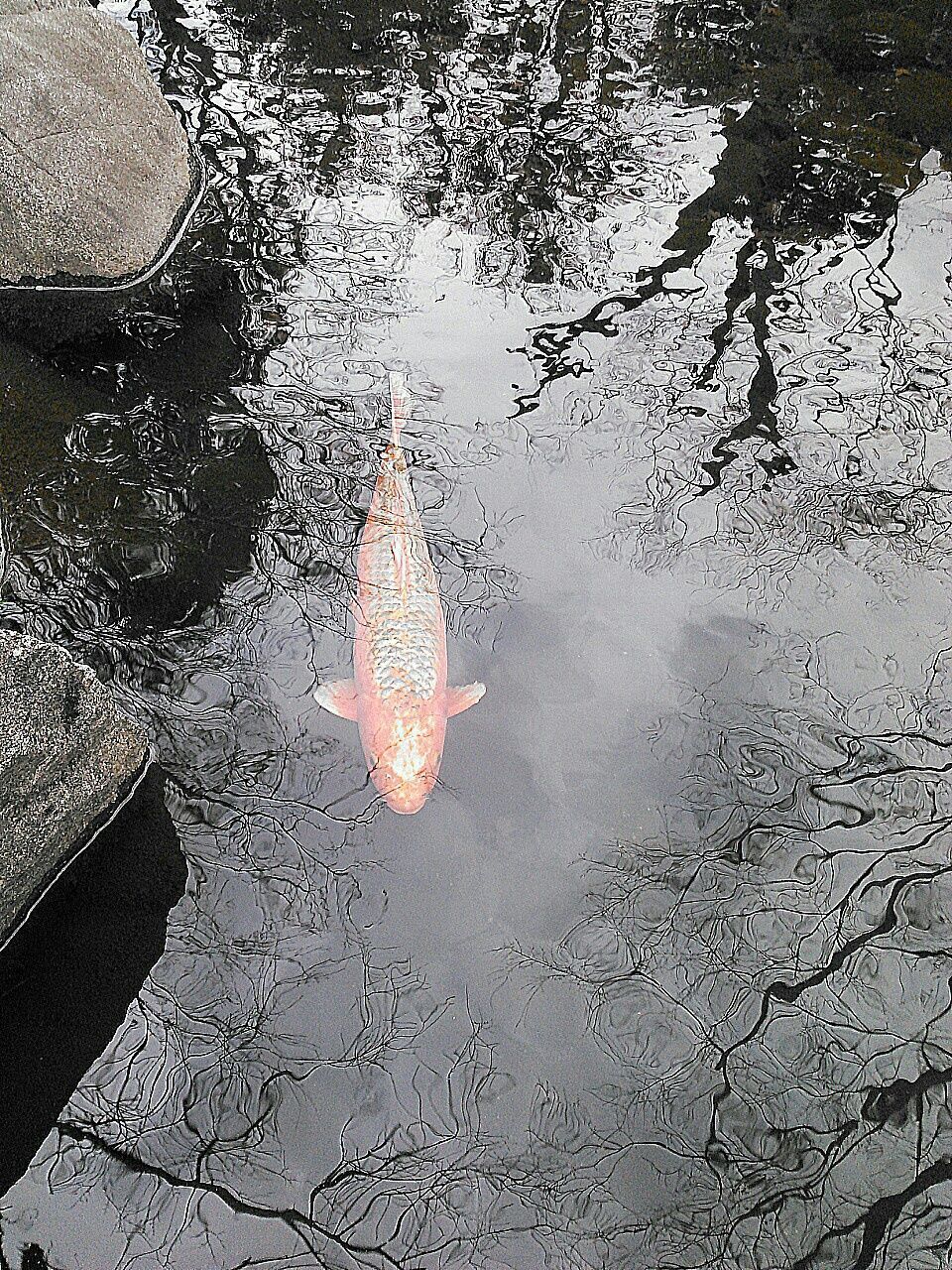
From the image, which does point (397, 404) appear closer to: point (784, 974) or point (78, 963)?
point (78, 963)

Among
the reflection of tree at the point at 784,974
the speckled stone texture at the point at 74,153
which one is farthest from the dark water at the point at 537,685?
the speckled stone texture at the point at 74,153

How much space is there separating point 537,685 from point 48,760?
77.9 inches

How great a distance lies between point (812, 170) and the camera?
7.32 metres

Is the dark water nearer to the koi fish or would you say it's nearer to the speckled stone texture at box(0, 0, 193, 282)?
the koi fish

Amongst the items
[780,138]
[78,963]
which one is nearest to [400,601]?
[78,963]

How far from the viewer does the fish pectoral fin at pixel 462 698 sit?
4.21m

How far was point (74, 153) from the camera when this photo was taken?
5.98 meters

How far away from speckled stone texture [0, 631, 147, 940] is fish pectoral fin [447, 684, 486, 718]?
4.09 feet

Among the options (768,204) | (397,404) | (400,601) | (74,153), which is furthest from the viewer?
(768,204)

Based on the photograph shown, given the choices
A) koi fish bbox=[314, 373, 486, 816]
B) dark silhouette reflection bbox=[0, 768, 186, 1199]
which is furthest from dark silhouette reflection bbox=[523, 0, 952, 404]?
dark silhouette reflection bbox=[0, 768, 186, 1199]

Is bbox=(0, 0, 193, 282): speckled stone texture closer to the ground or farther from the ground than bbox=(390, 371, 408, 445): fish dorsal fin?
farther from the ground

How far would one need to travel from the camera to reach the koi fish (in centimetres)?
400

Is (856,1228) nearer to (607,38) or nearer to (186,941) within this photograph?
(186,941)

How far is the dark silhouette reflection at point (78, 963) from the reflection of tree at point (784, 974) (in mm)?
1386
